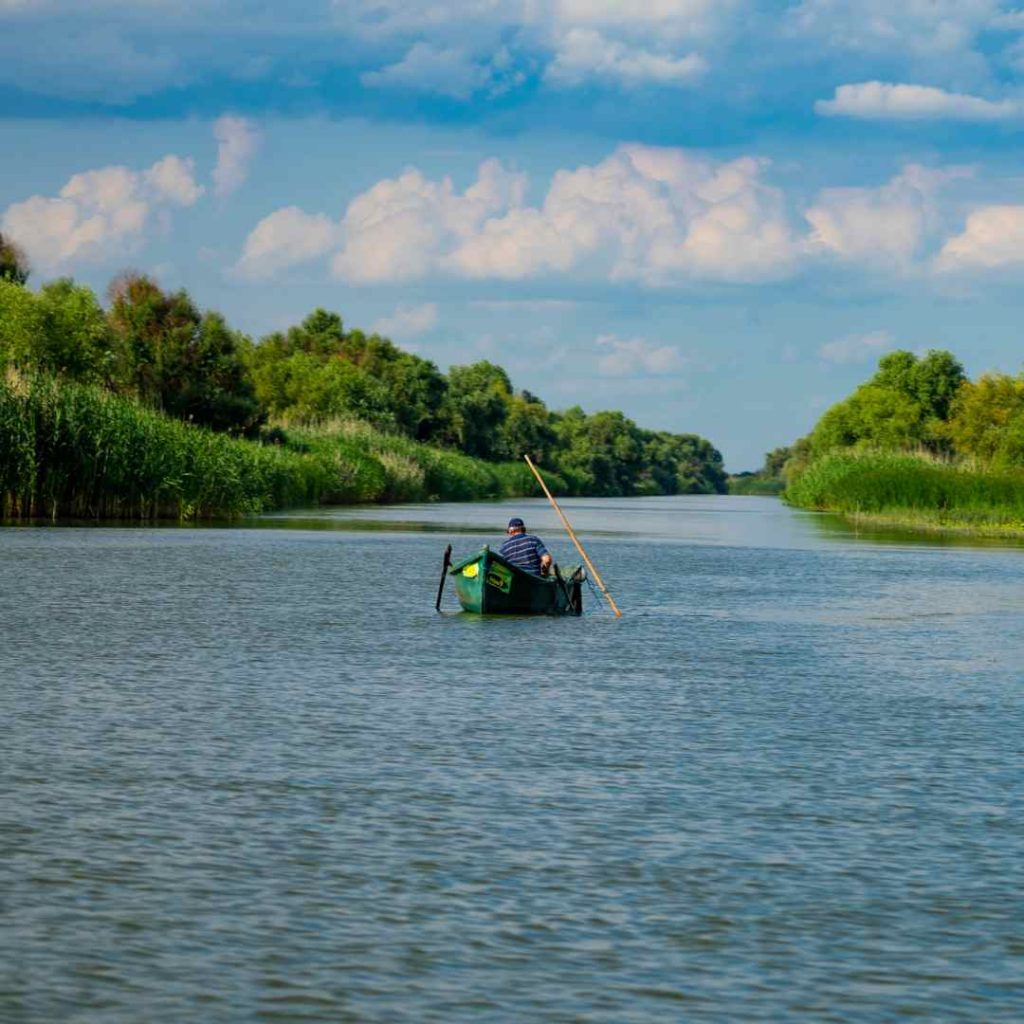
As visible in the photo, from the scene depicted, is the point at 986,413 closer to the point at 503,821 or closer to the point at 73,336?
the point at 73,336

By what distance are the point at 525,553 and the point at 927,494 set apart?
135 ft

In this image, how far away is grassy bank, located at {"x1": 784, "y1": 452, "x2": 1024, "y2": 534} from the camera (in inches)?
2372

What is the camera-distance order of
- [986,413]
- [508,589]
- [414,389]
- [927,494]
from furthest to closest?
[414,389], [986,413], [927,494], [508,589]

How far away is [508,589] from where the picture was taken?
2609 cm

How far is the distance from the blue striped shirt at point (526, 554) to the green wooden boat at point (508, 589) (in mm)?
322

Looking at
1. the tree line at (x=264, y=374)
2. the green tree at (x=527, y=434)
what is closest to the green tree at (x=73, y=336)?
the tree line at (x=264, y=374)

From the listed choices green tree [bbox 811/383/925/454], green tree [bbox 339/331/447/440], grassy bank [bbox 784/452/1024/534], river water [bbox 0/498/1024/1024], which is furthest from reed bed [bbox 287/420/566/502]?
river water [bbox 0/498/1024/1024]

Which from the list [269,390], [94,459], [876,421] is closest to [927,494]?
[94,459]

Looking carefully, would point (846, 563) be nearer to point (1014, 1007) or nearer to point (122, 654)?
point (122, 654)

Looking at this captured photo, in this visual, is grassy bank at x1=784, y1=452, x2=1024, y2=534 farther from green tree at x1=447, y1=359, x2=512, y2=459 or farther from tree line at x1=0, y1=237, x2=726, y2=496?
green tree at x1=447, y1=359, x2=512, y2=459

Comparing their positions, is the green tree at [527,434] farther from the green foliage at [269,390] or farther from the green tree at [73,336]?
the green tree at [73,336]

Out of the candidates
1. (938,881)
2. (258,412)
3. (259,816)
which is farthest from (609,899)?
(258,412)

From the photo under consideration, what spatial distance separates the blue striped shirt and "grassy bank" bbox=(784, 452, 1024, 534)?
3389 centimetres

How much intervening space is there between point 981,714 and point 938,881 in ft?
22.9
